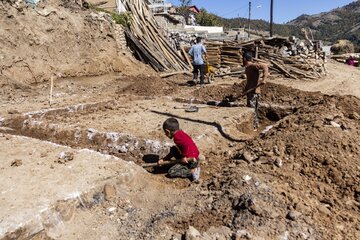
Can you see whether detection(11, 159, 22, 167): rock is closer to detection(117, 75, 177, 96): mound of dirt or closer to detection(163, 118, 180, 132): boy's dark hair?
detection(163, 118, 180, 132): boy's dark hair

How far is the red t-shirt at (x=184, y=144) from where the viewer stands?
15.1ft

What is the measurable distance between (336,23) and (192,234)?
7232cm

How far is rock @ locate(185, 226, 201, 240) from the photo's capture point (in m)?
3.32

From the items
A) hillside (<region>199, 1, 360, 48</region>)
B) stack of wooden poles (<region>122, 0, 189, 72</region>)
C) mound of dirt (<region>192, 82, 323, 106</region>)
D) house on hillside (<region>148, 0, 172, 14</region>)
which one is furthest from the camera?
hillside (<region>199, 1, 360, 48</region>)

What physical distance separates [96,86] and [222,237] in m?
8.51

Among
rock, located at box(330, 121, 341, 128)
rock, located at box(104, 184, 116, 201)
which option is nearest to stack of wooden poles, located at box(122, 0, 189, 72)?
rock, located at box(330, 121, 341, 128)

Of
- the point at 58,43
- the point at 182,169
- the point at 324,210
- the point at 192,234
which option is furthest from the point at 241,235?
the point at 58,43

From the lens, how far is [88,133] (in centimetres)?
635

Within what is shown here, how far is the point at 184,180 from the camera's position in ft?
15.6

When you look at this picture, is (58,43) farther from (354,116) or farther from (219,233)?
(219,233)

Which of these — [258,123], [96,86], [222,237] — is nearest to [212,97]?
[258,123]

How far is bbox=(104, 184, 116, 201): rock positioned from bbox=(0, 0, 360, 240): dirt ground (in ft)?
0.04

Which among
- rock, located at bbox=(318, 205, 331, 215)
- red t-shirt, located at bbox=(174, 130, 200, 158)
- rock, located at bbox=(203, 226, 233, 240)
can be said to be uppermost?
red t-shirt, located at bbox=(174, 130, 200, 158)

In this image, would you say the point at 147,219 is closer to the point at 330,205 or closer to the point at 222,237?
the point at 222,237
